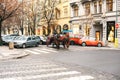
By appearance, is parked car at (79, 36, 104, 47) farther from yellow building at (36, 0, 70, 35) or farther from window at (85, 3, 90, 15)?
yellow building at (36, 0, 70, 35)

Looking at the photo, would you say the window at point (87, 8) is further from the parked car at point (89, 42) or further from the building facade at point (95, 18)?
the parked car at point (89, 42)

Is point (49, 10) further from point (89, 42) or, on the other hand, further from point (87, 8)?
point (89, 42)

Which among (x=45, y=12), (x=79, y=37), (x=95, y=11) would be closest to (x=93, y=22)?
(x=95, y=11)

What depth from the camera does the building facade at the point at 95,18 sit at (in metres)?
40.2

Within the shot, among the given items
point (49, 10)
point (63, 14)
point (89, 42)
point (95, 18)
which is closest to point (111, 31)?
point (95, 18)

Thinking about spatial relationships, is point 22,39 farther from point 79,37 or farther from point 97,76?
point 97,76

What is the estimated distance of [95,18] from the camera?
43156 millimetres

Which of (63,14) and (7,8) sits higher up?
(63,14)

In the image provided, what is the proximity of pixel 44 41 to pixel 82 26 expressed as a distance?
1046 cm

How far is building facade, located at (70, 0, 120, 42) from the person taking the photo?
40.2 m

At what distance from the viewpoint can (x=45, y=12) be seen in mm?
53000

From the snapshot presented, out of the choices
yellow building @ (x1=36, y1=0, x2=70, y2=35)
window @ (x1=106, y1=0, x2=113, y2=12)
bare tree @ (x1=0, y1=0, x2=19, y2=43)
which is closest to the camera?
bare tree @ (x1=0, y1=0, x2=19, y2=43)

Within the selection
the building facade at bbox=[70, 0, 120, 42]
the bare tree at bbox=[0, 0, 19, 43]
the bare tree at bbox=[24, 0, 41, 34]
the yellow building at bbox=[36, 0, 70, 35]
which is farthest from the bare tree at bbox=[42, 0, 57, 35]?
the bare tree at bbox=[0, 0, 19, 43]

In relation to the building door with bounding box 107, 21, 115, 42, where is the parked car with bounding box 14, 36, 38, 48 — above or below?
below
